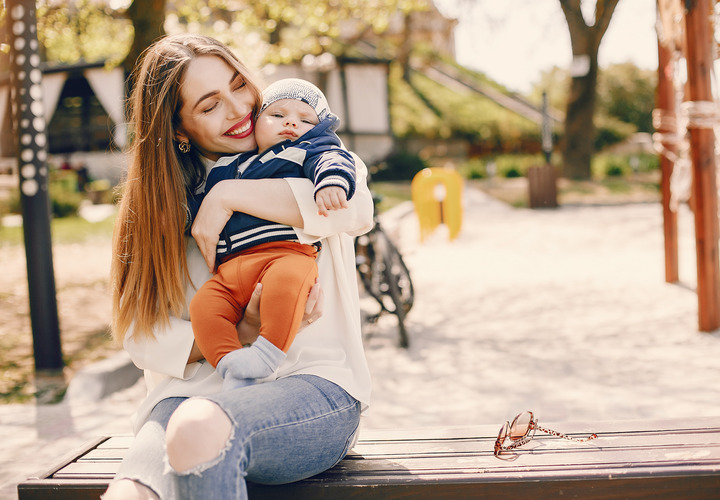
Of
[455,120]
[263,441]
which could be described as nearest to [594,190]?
[455,120]

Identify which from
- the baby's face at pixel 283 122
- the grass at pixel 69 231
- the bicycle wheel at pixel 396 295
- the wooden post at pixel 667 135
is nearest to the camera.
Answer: the baby's face at pixel 283 122

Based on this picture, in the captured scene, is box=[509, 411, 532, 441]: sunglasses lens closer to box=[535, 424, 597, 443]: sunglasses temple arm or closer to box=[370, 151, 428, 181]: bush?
box=[535, 424, 597, 443]: sunglasses temple arm

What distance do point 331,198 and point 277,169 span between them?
1.01 ft

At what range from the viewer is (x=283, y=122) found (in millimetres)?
2025

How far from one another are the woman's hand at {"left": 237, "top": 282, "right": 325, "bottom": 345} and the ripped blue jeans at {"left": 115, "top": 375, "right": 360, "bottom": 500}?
16cm

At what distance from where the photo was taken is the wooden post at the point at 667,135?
6469mm

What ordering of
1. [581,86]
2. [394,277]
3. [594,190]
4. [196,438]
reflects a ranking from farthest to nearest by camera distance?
[581,86], [594,190], [394,277], [196,438]

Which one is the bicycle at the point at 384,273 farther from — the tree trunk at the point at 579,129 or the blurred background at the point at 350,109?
the tree trunk at the point at 579,129

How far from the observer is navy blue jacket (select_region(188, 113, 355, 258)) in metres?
1.90


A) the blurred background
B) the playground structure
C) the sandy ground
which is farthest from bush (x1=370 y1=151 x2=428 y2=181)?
the playground structure

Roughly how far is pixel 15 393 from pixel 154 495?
335cm

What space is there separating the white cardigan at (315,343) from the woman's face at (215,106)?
0.27 m

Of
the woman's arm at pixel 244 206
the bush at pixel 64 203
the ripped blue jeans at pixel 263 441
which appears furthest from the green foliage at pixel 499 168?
the ripped blue jeans at pixel 263 441

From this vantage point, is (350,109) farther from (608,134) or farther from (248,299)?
(248,299)
